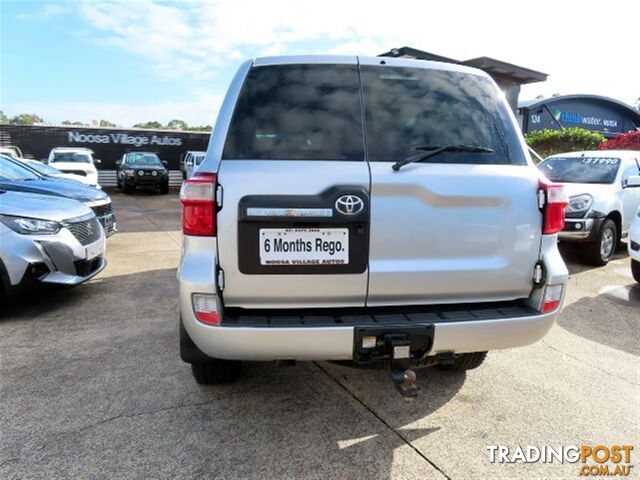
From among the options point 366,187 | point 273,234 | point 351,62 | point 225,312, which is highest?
point 351,62

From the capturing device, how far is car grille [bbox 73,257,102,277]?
4584mm

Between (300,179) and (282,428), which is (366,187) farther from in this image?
(282,428)

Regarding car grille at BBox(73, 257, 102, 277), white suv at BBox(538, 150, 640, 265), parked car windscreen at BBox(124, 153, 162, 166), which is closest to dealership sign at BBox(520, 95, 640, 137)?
white suv at BBox(538, 150, 640, 265)

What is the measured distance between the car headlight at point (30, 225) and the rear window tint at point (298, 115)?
294cm

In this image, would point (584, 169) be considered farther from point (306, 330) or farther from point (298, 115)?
point (306, 330)

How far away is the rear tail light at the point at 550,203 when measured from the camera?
2326mm

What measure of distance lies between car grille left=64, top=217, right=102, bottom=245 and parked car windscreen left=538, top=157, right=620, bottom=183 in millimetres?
6551

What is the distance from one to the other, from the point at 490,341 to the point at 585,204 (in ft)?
18.5

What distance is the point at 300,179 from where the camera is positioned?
83.9 inches

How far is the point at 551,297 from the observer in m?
2.35

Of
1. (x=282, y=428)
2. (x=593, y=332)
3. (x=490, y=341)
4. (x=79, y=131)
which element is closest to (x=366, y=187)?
(x=490, y=341)

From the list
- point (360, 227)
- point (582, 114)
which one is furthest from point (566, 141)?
point (360, 227)

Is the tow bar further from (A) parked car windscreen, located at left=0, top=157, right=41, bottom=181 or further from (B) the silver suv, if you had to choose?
(A) parked car windscreen, located at left=0, top=157, right=41, bottom=181

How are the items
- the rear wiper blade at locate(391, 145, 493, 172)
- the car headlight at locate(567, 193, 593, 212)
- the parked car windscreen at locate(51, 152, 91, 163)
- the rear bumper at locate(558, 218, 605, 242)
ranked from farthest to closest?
1. the parked car windscreen at locate(51, 152, 91, 163)
2. the car headlight at locate(567, 193, 593, 212)
3. the rear bumper at locate(558, 218, 605, 242)
4. the rear wiper blade at locate(391, 145, 493, 172)
